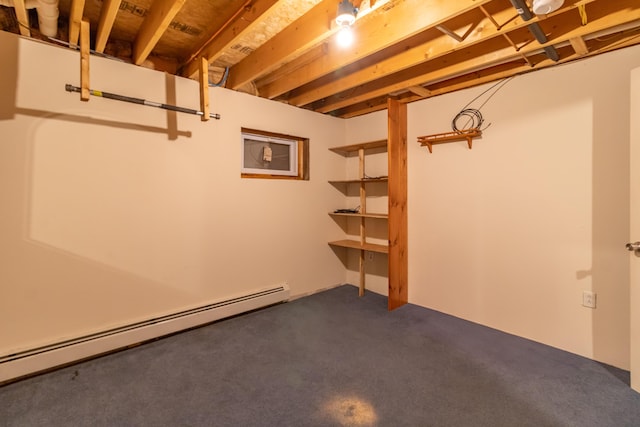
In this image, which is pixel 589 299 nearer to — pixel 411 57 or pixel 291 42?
pixel 411 57

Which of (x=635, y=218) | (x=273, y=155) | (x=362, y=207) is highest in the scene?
(x=273, y=155)

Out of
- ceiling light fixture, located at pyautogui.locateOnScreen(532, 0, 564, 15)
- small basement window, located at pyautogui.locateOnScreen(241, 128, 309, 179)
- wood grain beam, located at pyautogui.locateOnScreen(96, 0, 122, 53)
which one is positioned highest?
wood grain beam, located at pyautogui.locateOnScreen(96, 0, 122, 53)

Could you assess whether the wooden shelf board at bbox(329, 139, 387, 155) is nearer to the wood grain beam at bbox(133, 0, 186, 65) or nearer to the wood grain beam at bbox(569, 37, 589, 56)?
the wood grain beam at bbox(569, 37, 589, 56)

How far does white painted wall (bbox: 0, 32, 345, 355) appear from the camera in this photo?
2105 mm

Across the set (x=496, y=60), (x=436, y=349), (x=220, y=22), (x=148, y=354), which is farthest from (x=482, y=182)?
(x=148, y=354)

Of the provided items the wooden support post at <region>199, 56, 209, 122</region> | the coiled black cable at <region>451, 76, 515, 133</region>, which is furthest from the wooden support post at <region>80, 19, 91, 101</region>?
the coiled black cable at <region>451, 76, 515, 133</region>

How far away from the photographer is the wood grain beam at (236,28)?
1.90 meters

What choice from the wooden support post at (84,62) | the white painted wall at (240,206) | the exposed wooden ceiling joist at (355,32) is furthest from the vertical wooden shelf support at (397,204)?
the wooden support post at (84,62)

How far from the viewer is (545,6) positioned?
5.25ft

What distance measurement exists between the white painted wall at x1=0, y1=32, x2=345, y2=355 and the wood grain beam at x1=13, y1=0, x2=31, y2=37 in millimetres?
101

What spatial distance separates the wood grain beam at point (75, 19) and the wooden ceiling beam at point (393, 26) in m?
1.68

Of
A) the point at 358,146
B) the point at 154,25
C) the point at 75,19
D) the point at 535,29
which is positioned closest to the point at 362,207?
the point at 358,146

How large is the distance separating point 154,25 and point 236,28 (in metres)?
0.54

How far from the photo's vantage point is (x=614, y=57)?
2219mm
